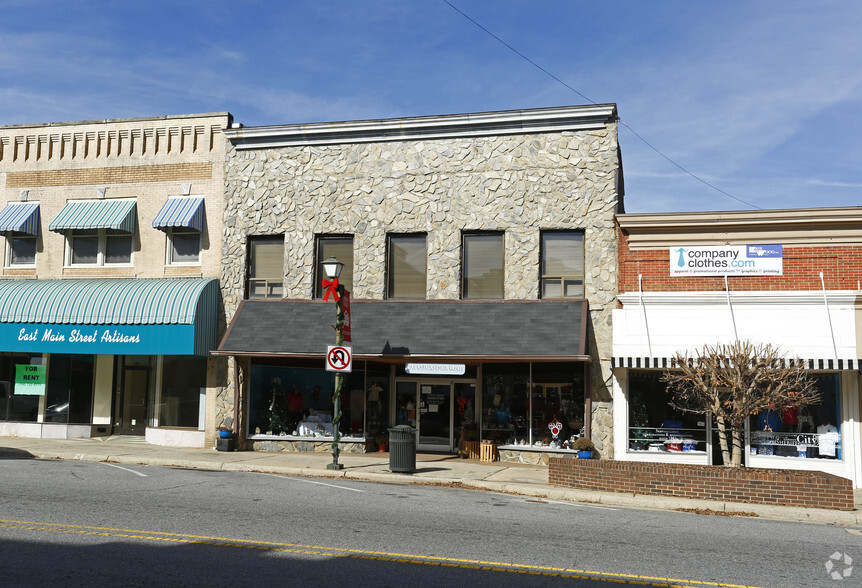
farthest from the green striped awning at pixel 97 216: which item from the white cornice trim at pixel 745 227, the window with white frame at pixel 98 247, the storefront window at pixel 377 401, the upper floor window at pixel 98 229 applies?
the white cornice trim at pixel 745 227

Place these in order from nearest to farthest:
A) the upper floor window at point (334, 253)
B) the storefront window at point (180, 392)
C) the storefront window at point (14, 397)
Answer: the upper floor window at point (334, 253) → the storefront window at point (180, 392) → the storefront window at point (14, 397)

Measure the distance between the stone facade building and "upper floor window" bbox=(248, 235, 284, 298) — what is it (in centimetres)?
97

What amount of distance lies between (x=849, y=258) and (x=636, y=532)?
11192 mm

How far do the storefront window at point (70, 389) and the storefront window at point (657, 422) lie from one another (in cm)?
1602

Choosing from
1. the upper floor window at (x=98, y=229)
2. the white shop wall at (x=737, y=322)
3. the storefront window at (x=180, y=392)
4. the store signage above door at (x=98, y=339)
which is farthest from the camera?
the upper floor window at (x=98, y=229)

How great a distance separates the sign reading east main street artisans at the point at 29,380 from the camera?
23.0 metres

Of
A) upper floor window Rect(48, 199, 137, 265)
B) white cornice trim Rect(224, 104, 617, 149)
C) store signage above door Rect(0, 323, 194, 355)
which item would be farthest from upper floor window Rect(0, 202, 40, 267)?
white cornice trim Rect(224, 104, 617, 149)

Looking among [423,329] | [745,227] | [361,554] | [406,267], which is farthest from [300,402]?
[361,554]

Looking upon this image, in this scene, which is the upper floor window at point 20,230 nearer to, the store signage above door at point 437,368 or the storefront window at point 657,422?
the store signage above door at point 437,368

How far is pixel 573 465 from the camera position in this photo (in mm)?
14781

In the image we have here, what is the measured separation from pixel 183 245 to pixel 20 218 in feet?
17.1

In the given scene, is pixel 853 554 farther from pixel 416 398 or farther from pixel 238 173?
pixel 238 173

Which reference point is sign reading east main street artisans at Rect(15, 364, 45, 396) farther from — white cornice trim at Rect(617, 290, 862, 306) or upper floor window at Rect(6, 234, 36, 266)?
white cornice trim at Rect(617, 290, 862, 306)

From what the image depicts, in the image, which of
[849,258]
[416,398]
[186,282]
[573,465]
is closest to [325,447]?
[416,398]
